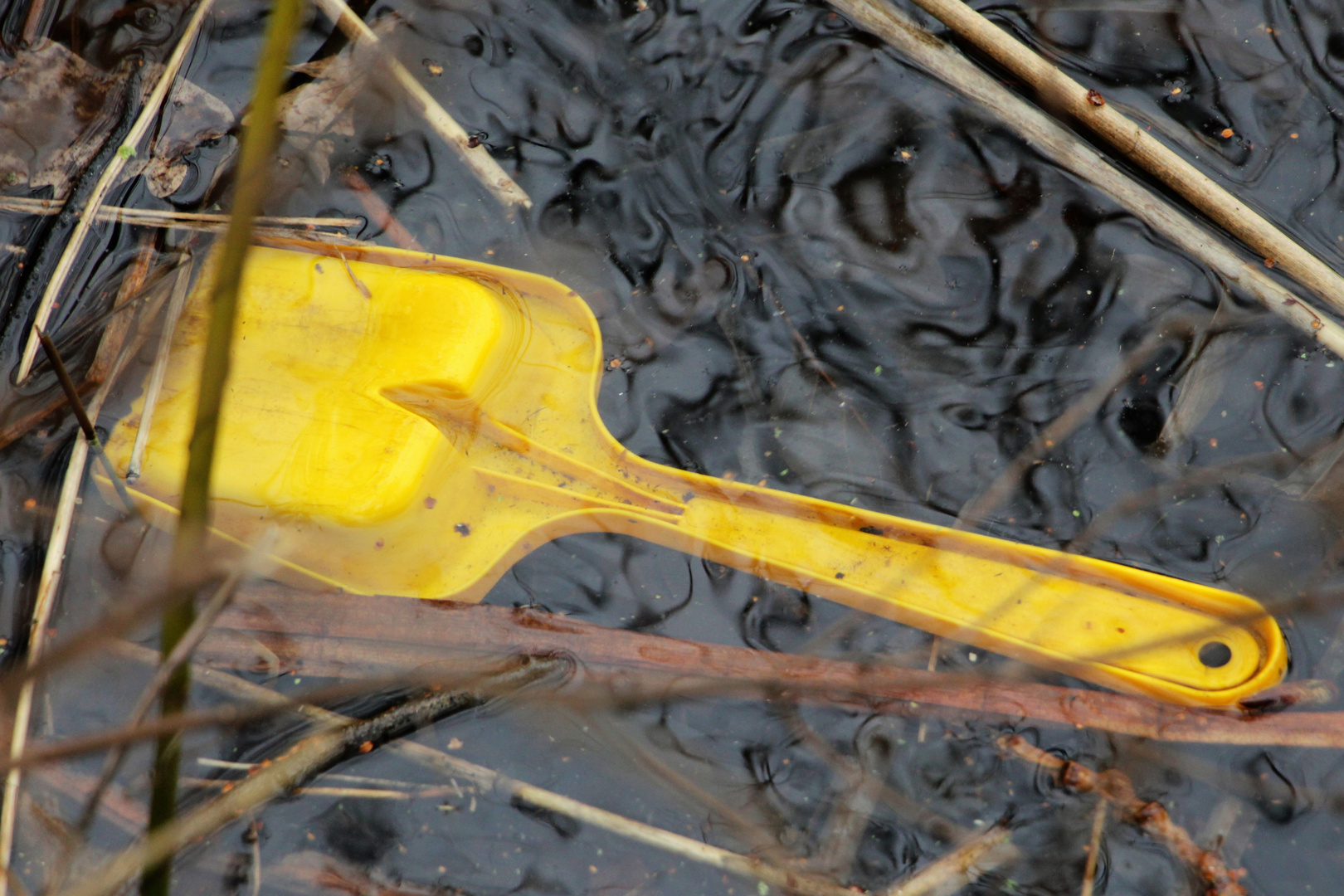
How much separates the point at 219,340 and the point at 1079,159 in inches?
97.7

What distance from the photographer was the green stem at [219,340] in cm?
115

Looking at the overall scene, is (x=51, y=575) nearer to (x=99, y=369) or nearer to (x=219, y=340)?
(x=99, y=369)

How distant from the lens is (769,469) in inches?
101

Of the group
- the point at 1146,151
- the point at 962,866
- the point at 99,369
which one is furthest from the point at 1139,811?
the point at 99,369

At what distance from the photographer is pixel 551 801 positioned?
91.4 inches

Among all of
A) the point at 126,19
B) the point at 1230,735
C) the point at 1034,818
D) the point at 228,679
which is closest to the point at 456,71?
the point at 126,19

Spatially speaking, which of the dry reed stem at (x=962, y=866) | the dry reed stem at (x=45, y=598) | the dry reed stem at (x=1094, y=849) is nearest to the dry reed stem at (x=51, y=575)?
the dry reed stem at (x=45, y=598)

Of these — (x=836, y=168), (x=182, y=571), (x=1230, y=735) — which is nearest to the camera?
(x=182, y=571)

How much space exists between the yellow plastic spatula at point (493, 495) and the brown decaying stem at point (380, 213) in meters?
0.15

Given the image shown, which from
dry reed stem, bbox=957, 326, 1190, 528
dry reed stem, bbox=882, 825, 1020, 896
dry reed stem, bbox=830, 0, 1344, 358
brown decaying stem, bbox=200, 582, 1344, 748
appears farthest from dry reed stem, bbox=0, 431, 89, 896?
dry reed stem, bbox=830, 0, 1344, 358

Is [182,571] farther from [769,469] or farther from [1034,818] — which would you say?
[1034,818]

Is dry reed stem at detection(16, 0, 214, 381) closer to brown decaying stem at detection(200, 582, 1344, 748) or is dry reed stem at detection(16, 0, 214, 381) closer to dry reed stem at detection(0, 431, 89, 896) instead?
dry reed stem at detection(0, 431, 89, 896)

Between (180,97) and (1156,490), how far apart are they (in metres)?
3.36

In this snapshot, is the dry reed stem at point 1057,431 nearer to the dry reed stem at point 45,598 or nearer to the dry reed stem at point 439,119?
the dry reed stem at point 439,119
